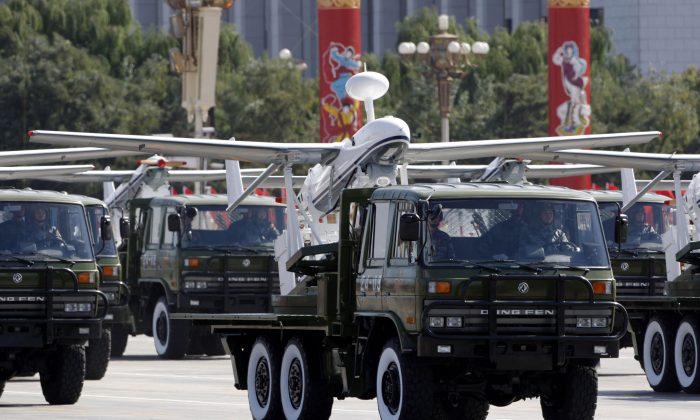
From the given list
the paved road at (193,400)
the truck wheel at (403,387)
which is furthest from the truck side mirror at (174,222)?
the truck wheel at (403,387)

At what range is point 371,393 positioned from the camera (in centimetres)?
1720

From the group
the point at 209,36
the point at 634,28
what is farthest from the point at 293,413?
the point at 634,28

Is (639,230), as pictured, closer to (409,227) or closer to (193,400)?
(193,400)

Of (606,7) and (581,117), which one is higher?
(606,7)

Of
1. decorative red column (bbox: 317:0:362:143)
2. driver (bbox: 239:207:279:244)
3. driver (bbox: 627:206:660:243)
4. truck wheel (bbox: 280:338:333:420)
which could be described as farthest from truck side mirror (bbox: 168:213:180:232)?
decorative red column (bbox: 317:0:362:143)

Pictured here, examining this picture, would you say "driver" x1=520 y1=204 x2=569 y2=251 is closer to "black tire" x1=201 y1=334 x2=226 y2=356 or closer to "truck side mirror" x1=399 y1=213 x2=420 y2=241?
"truck side mirror" x1=399 y1=213 x2=420 y2=241

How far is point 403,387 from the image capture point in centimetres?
1595

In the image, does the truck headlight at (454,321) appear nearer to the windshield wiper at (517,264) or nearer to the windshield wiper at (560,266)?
the windshield wiper at (517,264)

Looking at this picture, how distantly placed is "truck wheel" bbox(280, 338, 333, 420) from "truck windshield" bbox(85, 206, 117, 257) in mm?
8175

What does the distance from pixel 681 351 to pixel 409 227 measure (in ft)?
25.4

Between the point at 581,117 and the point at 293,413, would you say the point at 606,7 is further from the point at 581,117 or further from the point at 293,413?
the point at 293,413

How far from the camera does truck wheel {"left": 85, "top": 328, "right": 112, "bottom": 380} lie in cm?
2511

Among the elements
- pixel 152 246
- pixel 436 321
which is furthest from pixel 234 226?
pixel 436 321

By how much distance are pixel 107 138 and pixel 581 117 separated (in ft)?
114
